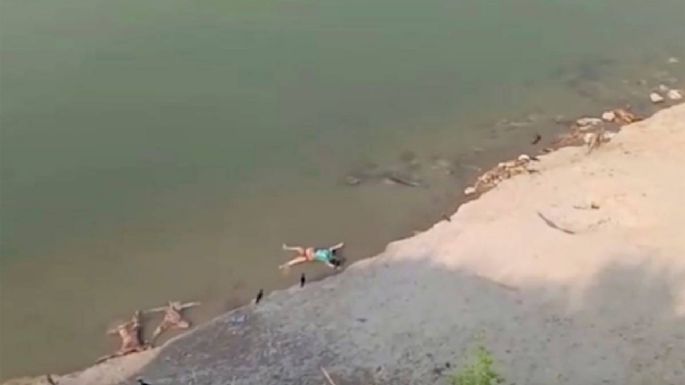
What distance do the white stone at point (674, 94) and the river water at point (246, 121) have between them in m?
0.40

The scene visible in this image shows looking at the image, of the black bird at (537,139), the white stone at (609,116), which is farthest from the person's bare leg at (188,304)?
the white stone at (609,116)

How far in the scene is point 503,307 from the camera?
38.5ft

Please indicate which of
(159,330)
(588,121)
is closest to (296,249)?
(159,330)

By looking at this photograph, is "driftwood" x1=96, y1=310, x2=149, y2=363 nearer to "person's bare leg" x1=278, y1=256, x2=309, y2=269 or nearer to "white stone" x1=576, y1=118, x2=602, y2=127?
"person's bare leg" x1=278, y1=256, x2=309, y2=269

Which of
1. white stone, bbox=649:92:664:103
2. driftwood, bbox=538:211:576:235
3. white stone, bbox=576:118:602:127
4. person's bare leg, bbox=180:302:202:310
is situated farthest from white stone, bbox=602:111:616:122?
person's bare leg, bbox=180:302:202:310

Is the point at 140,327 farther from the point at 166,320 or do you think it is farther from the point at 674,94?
the point at 674,94

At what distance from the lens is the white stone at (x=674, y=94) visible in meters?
16.3

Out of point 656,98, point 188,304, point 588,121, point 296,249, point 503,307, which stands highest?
point 656,98

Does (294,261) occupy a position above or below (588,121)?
below

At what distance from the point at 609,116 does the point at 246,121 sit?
5316 mm

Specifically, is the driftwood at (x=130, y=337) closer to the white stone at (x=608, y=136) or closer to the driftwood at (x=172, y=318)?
the driftwood at (x=172, y=318)

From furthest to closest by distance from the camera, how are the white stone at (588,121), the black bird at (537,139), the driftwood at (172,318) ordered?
the white stone at (588,121), the black bird at (537,139), the driftwood at (172,318)

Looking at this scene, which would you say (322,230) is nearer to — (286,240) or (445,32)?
(286,240)

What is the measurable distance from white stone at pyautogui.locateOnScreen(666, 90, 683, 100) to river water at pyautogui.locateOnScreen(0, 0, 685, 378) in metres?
0.40
